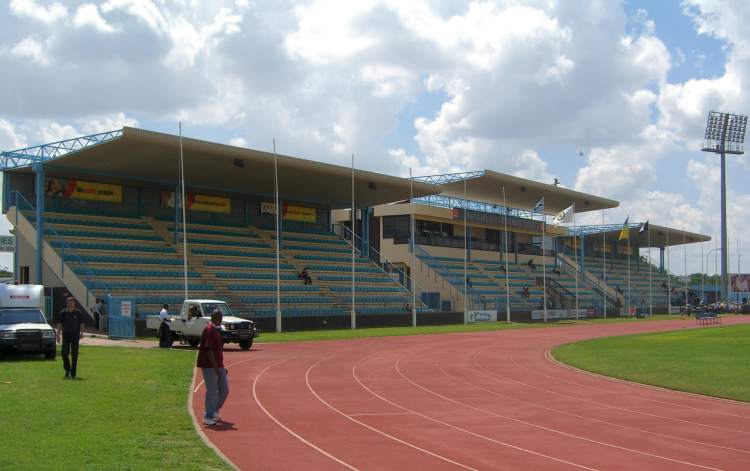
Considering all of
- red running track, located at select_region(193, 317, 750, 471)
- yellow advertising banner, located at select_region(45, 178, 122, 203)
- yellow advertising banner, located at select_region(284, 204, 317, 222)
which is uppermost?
yellow advertising banner, located at select_region(45, 178, 122, 203)

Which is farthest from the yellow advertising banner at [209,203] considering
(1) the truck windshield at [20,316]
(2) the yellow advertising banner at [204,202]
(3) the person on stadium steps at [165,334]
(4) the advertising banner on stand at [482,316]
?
(1) the truck windshield at [20,316]

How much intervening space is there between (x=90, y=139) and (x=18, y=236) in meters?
8.72

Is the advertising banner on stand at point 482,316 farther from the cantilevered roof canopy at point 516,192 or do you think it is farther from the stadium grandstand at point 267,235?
the cantilevered roof canopy at point 516,192

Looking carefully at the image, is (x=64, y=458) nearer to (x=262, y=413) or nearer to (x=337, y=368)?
(x=262, y=413)

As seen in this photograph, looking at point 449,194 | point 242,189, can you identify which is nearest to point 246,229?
point 242,189

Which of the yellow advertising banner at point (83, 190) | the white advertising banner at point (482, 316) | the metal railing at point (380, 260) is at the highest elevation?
the yellow advertising banner at point (83, 190)

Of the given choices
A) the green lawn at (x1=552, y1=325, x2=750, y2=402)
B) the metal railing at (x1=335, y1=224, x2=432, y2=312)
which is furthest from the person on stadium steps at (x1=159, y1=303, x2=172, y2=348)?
the metal railing at (x1=335, y1=224, x2=432, y2=312)

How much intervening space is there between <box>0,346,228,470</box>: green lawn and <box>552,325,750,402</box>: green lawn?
12.8m

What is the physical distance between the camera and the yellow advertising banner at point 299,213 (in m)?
61.3

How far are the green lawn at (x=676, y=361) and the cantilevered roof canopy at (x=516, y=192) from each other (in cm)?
2946

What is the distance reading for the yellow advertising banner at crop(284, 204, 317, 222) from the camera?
61.3 m

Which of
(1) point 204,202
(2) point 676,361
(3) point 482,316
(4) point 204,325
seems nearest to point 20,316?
(4) point 204,325

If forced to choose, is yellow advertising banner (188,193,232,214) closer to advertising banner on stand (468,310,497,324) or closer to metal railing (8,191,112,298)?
metal railing (8,191,112,298)

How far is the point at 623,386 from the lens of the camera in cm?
2044
